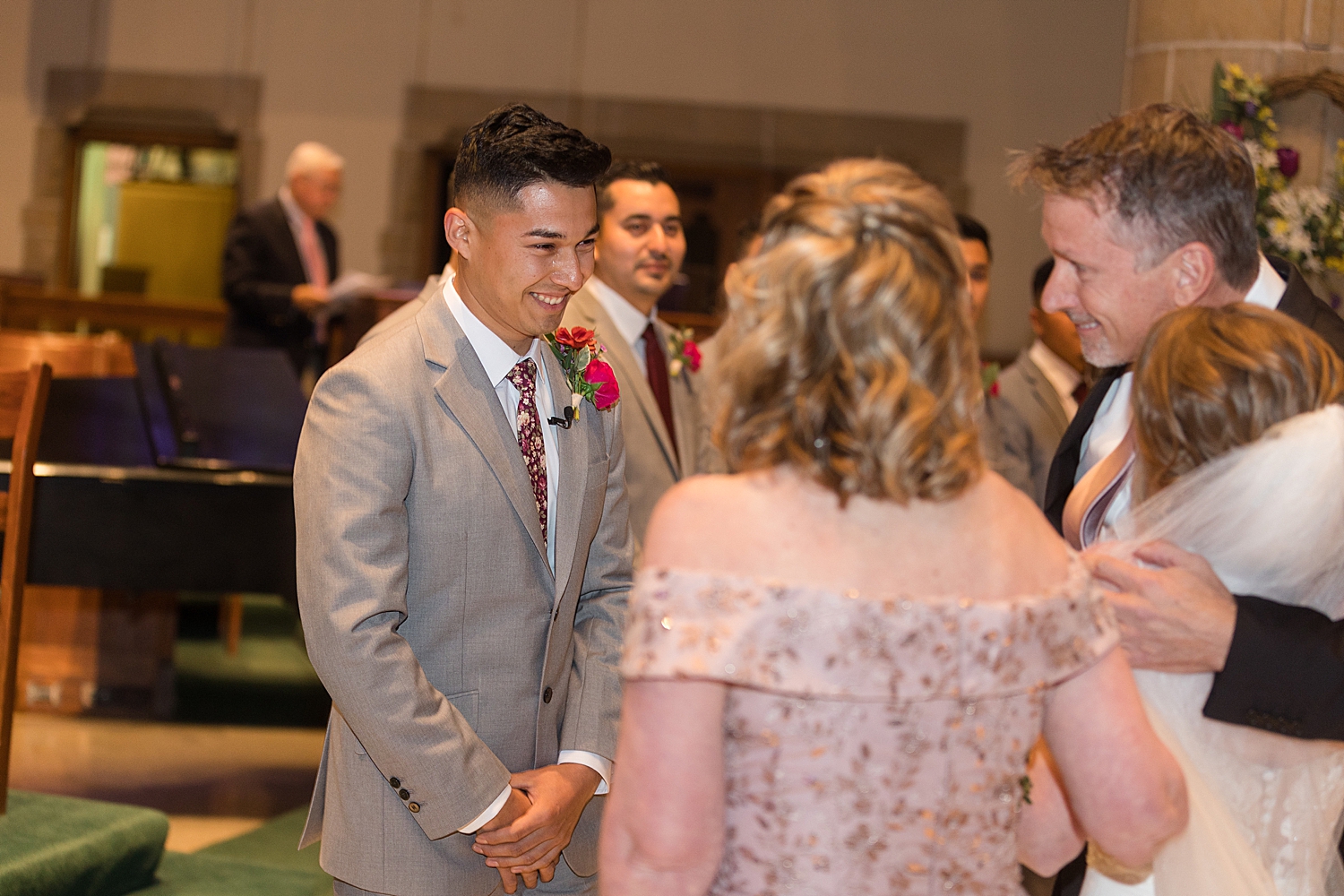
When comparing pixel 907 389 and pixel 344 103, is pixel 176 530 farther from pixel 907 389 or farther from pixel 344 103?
pixel 344 103

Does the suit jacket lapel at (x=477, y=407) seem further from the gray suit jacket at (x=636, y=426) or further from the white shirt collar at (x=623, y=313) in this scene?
the white shirt collar at (x=623, y=313)

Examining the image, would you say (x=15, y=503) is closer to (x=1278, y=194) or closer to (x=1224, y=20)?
(x=1278, y=194)

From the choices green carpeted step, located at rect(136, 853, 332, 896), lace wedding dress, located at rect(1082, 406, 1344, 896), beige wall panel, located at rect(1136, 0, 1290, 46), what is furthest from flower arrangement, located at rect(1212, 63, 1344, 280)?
green carpeted step, located at rect(136, 853, 332, 896)

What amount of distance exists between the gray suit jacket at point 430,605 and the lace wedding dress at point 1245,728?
34.7 inches

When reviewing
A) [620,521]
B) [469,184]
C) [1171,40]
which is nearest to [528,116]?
[469,184]

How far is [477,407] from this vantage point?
2.04 metres

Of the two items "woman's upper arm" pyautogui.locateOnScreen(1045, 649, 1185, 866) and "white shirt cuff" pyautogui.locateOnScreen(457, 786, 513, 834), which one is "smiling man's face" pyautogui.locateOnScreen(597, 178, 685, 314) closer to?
"white shirt cuff" pyautogui.locateOnScreen(457, 786, 513, 834)

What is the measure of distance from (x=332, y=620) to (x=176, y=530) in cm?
245

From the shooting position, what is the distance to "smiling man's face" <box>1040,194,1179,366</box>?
1908 mm

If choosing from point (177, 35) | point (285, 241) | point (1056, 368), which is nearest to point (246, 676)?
point (285, 241)

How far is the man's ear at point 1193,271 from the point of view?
6.18ft

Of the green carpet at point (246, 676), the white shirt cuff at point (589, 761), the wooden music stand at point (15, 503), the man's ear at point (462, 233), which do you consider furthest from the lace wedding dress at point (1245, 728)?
the green carpet at point (246, 676)

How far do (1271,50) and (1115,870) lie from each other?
386 centimetres

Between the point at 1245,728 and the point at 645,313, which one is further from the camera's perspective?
the point at 645,313
